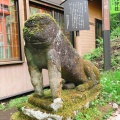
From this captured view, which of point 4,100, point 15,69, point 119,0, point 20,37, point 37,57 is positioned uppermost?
point 119,0

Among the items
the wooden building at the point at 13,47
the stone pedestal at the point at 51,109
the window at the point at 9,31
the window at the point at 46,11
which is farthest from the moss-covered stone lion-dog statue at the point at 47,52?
the window at the point at 46,11

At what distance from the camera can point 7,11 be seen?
6504 millimetres

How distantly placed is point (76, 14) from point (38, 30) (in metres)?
4.84

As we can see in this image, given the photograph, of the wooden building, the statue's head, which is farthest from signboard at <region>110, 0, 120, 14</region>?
the statue's head

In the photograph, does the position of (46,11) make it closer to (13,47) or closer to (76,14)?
(76,14)

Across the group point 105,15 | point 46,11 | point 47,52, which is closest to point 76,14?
point 105,15

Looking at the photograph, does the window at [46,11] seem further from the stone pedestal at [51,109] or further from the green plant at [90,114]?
the green plant at [90,114]

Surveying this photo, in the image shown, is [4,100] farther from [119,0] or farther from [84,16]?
[119,0]

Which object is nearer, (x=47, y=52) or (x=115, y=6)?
(x=47, y=52)

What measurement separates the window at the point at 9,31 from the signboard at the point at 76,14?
186 centimetres

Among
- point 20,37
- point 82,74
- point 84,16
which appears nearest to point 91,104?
point 82,74

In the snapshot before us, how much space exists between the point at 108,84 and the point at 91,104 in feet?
4.03

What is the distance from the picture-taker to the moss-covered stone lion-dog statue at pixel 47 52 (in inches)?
114

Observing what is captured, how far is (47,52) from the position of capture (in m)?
2.96
